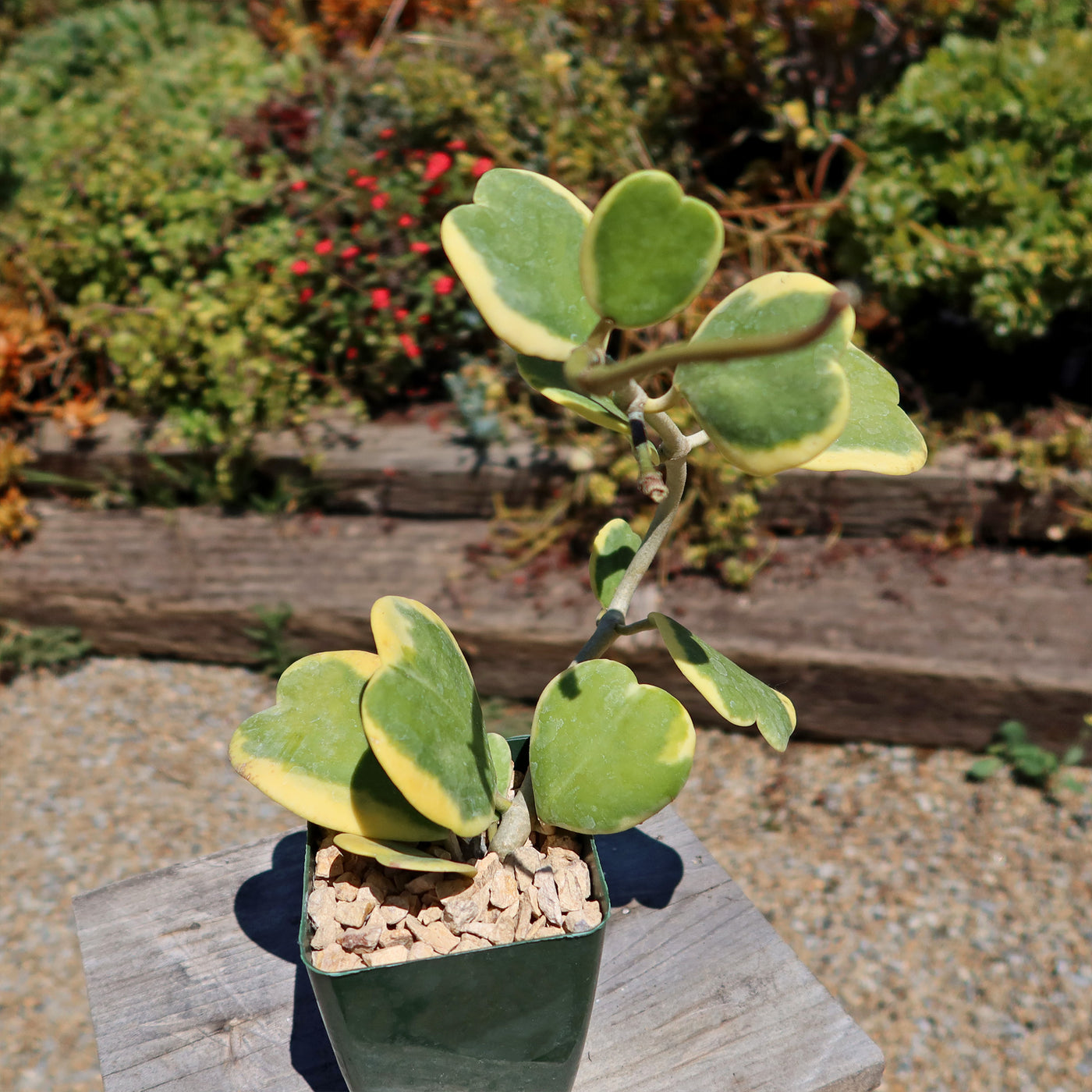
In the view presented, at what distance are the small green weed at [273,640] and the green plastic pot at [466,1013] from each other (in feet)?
6.19

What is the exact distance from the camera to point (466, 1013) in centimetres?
89

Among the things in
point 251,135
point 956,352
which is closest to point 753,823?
point 956,352

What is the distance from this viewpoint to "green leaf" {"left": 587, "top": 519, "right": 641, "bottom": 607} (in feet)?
3.33

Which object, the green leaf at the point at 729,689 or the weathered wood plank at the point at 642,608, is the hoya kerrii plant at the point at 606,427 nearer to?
the green leaf at the point at 729,689

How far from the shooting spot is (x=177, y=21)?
4.90 meters

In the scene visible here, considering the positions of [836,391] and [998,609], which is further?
[998,609]

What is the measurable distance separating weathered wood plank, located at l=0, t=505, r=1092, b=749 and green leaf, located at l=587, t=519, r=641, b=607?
1.49 metres

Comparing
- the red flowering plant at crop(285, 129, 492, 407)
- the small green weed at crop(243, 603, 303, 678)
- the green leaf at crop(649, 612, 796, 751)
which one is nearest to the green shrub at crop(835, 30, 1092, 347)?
the red flowering plant at crop(285, 129, 492, 407)

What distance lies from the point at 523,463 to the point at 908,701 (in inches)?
50.2

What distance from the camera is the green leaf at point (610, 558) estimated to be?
1.01 meters

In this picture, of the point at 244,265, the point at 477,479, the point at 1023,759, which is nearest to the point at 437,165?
the point at 244,265

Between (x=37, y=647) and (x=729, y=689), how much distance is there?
9.44 feet

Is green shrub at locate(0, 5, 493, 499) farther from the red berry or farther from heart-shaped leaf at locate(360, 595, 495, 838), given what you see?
heart-shaped leaf at locate(360, 595, 495, 838)

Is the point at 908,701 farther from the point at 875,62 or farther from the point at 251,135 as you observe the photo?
the point at 251,135
